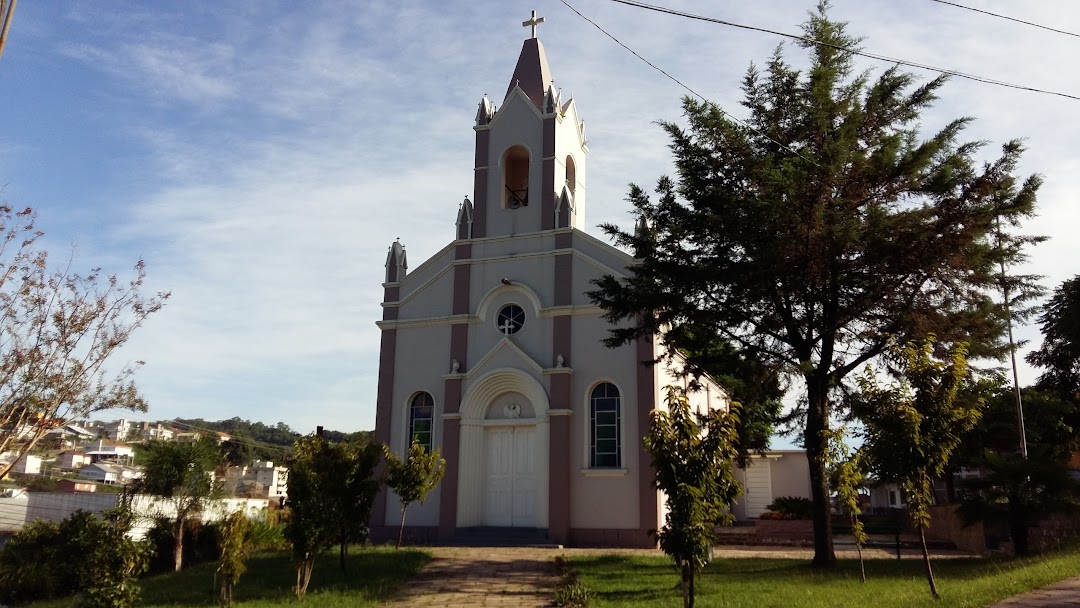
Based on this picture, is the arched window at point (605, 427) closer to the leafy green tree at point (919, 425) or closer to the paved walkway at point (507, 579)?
the paved walkway at point (507, 579)

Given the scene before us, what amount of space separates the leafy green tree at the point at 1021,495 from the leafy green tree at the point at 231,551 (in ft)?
42.2

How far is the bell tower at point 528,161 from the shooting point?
2298 centimetres

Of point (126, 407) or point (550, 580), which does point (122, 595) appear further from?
point (550, 580)

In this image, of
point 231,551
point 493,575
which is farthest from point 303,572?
point 493,575

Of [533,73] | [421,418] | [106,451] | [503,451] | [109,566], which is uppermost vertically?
[533,73]

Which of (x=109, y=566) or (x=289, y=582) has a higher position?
(x=109, y=566)

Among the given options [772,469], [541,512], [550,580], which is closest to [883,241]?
[550,580]

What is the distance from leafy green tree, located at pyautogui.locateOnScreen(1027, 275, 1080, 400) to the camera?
27.0 metres

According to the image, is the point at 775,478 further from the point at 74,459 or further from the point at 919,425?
the point at 74,459

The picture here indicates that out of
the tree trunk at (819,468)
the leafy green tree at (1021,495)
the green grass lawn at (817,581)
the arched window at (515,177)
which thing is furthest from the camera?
the arched window at (515,177)

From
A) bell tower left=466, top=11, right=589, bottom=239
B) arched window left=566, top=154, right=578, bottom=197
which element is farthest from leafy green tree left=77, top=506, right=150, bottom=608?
arched window left=566, top=154, right=578, bottom=197

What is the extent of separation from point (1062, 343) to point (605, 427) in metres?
17.6

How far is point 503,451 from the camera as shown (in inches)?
856

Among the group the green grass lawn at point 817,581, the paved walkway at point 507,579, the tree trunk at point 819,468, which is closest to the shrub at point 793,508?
the paved walkway at point 507,579
